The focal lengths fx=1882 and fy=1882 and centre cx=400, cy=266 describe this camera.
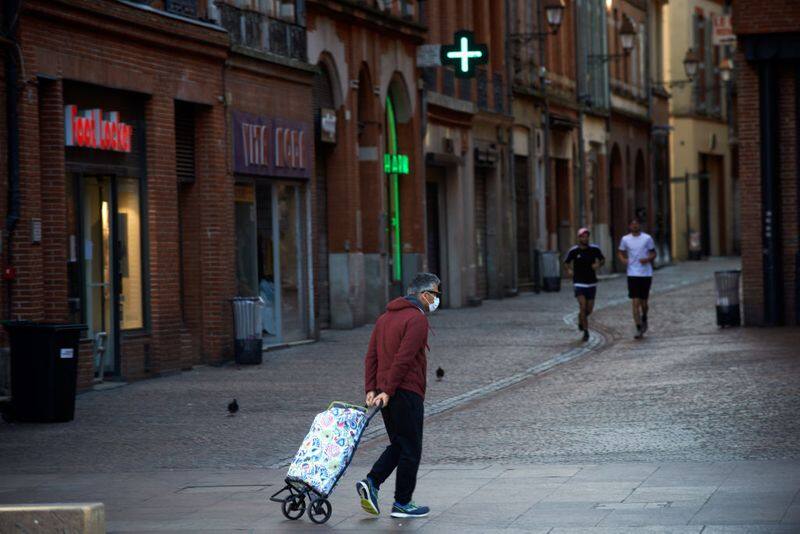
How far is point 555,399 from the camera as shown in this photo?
18844 millimetres

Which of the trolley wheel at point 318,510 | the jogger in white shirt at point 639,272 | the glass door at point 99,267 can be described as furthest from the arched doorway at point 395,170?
the trolley wheel at point 318,510

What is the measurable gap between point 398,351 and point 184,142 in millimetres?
13908

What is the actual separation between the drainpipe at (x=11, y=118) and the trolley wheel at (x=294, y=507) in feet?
29.0

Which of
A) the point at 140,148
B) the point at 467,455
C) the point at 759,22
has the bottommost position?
the point at 467,455

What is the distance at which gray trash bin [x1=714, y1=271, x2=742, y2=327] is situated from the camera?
29219mm

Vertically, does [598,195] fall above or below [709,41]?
below

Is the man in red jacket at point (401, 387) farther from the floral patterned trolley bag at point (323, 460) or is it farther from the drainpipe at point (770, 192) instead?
the drainpipe at point (770, 192)

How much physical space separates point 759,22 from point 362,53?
750 cm

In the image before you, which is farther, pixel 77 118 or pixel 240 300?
pixel 240 300

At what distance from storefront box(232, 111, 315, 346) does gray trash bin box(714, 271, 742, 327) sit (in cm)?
635

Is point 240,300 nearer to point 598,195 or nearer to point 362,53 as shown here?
point 362,53

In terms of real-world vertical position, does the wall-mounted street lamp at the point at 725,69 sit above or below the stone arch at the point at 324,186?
above

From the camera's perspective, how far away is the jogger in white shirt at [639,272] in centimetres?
2817

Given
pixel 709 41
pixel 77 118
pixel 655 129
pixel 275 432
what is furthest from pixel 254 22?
pixel 709 41
